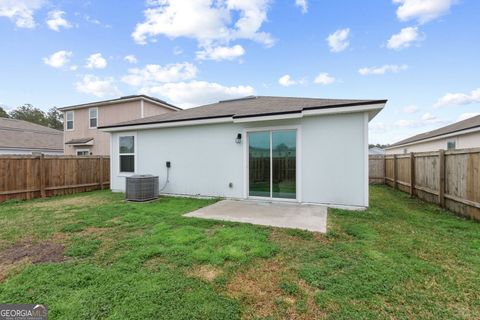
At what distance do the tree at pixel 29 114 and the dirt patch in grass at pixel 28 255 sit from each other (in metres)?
48.9

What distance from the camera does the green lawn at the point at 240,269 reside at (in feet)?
7.18

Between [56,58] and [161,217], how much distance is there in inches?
509

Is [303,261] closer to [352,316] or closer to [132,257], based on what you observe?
[352,316]

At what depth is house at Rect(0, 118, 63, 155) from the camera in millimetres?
18438

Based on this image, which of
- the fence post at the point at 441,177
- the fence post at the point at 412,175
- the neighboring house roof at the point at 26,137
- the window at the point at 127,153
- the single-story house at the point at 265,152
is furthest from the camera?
the neighboring house roof at the point at 26,137

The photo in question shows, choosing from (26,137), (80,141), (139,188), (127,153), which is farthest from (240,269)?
(26,137)

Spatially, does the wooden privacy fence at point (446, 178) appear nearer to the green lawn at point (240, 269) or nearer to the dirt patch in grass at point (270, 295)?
the green lawn at point (240, 269)

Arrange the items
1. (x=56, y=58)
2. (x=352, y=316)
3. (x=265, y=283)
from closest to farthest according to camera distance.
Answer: (x=352, y=316)
(x=265, y=283)
(x=56, y=58)

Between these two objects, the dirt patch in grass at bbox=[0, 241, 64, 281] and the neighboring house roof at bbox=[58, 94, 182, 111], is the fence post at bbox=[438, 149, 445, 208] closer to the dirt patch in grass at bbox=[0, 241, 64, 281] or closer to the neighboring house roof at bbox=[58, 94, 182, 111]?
the dirt patch in grass at bbox=[0, 241, 64, 281]

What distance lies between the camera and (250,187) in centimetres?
743

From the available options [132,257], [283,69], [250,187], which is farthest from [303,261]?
[283,69]

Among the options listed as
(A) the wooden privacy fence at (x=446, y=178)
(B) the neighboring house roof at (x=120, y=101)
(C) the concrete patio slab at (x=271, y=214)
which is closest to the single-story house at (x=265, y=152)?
(C) the concrete patio slab at (x=271, y=214)

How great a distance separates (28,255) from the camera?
345 centimetres

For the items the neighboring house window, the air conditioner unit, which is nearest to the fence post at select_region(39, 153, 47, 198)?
the air conditioner unit
